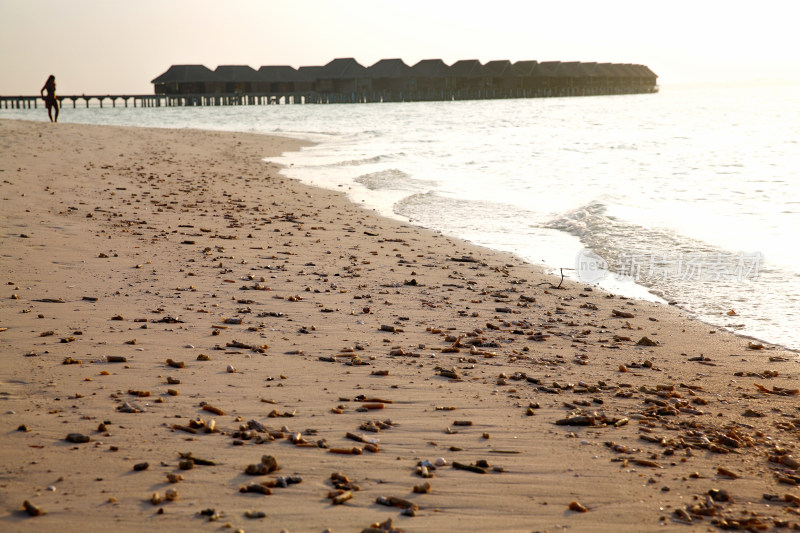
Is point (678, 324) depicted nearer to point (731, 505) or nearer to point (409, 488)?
point (731, 505)

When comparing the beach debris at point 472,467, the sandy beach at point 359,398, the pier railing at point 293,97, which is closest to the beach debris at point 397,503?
the sandy beach at point 359,398

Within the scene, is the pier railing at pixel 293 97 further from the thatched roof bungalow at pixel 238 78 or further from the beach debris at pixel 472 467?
the beach debris at pixel 472 467

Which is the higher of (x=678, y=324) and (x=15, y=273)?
(x=15, y=273)

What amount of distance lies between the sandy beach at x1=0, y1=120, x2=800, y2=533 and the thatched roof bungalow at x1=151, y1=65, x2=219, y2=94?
292 feet

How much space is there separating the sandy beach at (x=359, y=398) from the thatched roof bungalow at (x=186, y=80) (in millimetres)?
89043

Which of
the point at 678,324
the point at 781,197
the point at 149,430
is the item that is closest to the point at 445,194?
the point at 781,197

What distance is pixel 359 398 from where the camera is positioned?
153 inches

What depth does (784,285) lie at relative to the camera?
24.5 ft

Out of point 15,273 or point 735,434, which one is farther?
point 15,273

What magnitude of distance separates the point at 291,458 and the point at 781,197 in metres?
14.9

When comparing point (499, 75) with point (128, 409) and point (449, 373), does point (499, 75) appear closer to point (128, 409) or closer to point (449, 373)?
point (449, 373)

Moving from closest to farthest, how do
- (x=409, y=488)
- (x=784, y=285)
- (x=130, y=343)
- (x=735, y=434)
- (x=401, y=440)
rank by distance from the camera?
(x=409, y=488) < (x=401, y=440) < (x=735, y=434) < (x=130, y=343) < (x=784, y=285)

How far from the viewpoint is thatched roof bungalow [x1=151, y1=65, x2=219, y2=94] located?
297 ft

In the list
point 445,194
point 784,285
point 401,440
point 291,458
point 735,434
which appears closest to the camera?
point 291,458
